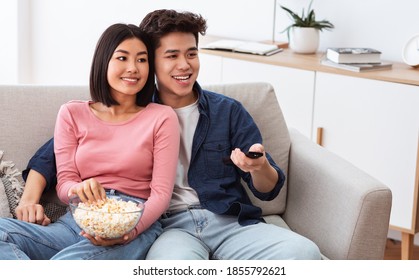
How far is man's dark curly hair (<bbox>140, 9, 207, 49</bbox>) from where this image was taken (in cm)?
227

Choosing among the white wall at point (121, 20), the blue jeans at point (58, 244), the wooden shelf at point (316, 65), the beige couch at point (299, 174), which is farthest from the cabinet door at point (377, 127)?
the blue jeans at point (58, 244)

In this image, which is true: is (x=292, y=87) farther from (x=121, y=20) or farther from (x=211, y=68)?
(x=121, y=20)

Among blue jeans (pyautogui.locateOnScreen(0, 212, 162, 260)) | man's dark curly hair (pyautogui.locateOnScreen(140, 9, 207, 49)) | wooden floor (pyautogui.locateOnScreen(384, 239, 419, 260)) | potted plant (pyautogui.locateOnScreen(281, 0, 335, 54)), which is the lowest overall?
wooden floor (pyautogui.locateOnScreen(384, 239, 419, 260))

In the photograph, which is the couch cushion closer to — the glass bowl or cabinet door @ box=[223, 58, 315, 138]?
the glass bowl

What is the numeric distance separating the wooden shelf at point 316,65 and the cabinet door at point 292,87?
0.02 meters

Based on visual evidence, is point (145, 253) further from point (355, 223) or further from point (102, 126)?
point (355, 223)

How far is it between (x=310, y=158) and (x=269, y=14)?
1464 millimetres

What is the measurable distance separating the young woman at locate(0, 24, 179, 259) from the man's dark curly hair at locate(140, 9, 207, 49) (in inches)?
1.5

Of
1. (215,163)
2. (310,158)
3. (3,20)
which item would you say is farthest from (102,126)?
(3,20)

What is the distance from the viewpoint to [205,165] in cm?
230

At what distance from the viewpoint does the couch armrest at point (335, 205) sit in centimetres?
214

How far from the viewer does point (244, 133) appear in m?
2.31

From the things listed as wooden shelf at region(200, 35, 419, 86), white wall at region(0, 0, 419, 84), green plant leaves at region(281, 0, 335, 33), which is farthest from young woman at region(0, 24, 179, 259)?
white wall at region(0, 0, 419, 84)

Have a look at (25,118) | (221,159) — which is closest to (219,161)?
(221,159)
